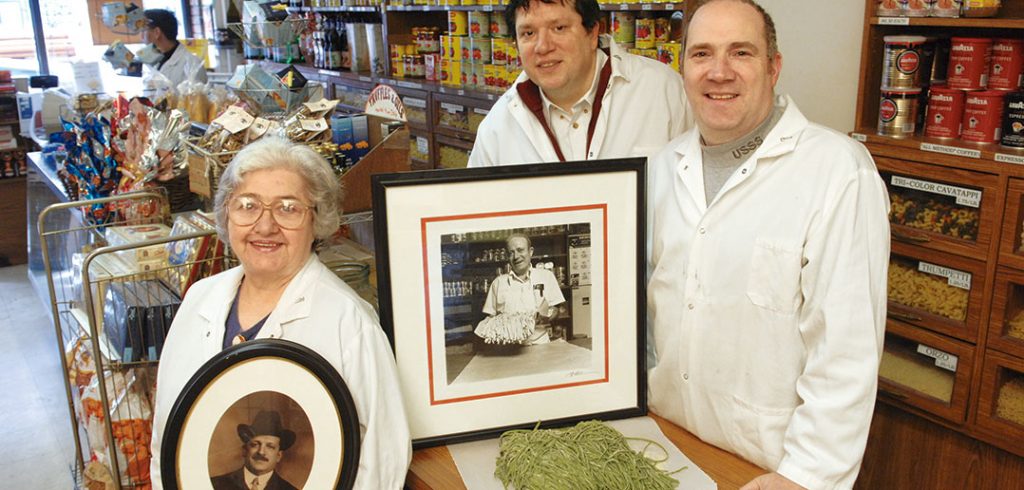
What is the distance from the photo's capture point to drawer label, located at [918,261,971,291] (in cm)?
284

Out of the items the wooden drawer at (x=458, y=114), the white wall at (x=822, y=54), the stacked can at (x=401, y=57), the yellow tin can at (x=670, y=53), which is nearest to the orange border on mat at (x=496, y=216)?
the white wall at (x=822, y=54)

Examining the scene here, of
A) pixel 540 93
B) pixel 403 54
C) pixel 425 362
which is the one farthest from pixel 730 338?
pixel 403 54

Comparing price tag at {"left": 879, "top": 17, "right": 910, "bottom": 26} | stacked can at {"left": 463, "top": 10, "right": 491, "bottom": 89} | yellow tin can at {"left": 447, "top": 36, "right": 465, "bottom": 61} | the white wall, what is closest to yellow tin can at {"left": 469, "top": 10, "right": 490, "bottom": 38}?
stacked can at {"left": 463, "top": 10, "right": 491, "bottom": 89}

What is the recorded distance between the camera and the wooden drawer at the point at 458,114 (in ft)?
15.9

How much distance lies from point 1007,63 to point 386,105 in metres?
2.05

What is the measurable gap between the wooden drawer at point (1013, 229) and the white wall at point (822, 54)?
0.74 m

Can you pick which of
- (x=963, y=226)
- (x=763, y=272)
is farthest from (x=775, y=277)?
(x=963, y=226)

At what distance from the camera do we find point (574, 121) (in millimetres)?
2381

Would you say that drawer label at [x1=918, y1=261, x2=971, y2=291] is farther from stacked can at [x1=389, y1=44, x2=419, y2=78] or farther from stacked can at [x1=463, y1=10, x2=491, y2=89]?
stacked can at [x1=389, y1=44, x2=419, y2=78]

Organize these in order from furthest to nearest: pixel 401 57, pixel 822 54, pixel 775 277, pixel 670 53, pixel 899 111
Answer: pixel 401 57 → pixel 670 53 → pixel 822 54 → pixel 899 111 → pixel 775 277

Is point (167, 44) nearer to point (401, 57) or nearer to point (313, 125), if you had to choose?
point (401, 57)

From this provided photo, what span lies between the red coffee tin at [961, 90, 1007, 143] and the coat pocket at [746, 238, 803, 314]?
1.72 meters

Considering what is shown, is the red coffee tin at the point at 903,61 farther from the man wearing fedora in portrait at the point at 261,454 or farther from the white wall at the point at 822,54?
the man wearing fedora in portrait at the point at 261,454

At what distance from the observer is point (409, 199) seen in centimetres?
155
